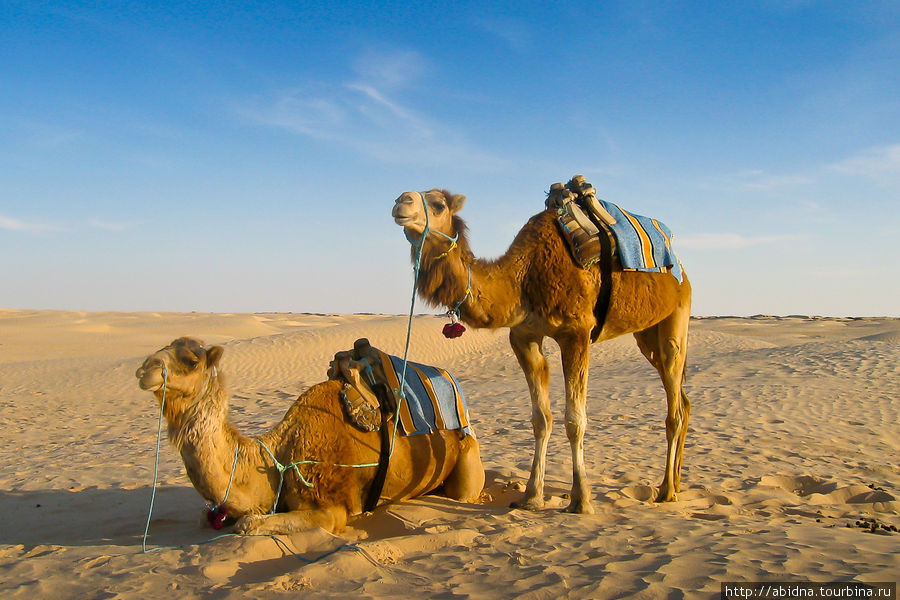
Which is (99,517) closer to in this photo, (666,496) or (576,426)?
(576,426)

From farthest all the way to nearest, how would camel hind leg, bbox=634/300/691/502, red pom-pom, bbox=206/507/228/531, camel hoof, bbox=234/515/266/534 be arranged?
camel hind leg, bbox=634/300/691/502, red pom-pom, bbox=206/507/228/531, camel hoof, bbox=234/515/266/534

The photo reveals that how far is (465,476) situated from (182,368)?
2368 millimetres

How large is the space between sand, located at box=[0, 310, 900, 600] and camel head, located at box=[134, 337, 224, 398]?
0.94 meters

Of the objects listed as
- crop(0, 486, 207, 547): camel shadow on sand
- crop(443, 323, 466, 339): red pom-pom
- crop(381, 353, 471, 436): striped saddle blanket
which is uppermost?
crop(443, 323, 466, 339): red pom-pom

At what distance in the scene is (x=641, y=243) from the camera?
18.7ft

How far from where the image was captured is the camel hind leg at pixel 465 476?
5.29m

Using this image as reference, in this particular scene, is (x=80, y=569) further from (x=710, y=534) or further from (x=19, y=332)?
(x=19, y=332)

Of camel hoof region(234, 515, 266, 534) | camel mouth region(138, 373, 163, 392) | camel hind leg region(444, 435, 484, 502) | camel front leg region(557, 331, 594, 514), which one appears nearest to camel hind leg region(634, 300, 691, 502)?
camel front leg region(557, 331, 594, 514)

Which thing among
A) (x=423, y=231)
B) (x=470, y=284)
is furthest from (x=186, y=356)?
(x=470, y=284)

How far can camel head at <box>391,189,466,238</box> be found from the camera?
4562 mm

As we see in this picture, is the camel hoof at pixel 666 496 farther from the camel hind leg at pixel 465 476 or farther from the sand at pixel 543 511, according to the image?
the camel hind leg at pixel 465 476

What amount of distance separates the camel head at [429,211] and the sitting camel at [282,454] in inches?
46.0

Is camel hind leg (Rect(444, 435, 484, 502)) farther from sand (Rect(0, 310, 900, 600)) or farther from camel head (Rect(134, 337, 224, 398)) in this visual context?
camel head (Rect(134, 337, 224, 398))

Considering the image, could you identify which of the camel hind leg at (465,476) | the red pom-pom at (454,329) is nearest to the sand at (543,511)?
the camel hind leg at (465,476)
